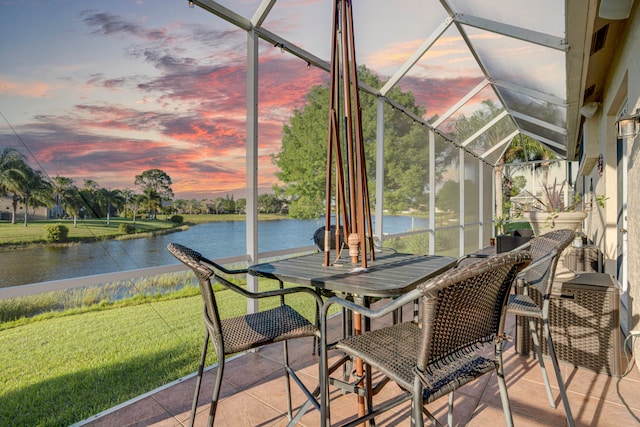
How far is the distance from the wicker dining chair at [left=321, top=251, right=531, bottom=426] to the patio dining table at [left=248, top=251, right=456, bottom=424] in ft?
0.50

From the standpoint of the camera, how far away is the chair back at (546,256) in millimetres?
2041

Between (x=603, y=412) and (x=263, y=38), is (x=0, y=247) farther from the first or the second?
(x=603, y=412)

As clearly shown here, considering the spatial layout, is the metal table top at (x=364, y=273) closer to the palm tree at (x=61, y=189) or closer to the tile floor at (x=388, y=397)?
the tile floor at (x=388, y=397)

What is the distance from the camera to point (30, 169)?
7.54 feet

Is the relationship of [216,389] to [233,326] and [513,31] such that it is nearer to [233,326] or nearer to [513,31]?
[233,326]

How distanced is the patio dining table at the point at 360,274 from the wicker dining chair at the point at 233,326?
0.11 metres

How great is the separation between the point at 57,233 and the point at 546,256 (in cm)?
296

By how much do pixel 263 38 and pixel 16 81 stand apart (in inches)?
67.7

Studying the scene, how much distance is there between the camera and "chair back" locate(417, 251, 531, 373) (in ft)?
3.95

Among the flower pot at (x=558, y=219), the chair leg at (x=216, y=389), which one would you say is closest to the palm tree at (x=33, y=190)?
the chair leg at (x=216, y=389)

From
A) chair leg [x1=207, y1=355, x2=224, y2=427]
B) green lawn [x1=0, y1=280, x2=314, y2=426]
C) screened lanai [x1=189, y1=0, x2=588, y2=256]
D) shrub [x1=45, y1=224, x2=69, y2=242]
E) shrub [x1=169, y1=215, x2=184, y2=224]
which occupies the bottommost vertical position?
green lawn [x1=0, y1=280, x2=314, y2=426]

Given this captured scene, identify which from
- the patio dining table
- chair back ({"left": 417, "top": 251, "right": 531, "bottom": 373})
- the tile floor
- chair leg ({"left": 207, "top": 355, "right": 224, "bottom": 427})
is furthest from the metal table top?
the tile floor

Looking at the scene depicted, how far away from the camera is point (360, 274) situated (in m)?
1.93

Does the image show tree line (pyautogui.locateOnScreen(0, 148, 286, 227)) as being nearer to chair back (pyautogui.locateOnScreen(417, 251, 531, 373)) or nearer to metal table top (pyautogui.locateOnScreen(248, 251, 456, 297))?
metal table top (pyautogui.locateOnScreen(248, 251, 456, 297))
